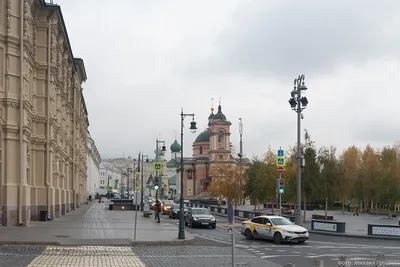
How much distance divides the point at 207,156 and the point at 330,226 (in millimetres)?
107535

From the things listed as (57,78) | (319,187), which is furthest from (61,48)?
(319,187)

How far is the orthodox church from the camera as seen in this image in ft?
441

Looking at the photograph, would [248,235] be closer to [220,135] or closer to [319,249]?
[319,249]

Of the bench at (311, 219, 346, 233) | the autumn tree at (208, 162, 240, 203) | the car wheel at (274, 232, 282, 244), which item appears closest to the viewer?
the car wheel at (274, 232, 282, 244)

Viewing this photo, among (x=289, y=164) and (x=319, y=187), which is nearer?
(x=319, y=187)

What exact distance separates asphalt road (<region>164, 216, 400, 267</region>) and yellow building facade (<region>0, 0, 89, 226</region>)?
10894 millimetres

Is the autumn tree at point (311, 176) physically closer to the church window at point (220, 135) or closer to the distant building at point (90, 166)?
the distant building at point (90, 166)

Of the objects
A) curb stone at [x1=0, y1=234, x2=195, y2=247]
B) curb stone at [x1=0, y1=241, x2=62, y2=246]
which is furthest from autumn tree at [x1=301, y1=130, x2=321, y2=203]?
curb stone at [x1=0, y1=241, x2=62, y2=246]

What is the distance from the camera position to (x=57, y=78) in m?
43.4

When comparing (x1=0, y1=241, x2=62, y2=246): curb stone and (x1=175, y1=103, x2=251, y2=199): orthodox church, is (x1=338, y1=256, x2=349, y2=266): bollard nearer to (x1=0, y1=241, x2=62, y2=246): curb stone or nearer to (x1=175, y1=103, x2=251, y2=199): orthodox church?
(x1=0, y1=241, x2=62, y2=246): curb stone

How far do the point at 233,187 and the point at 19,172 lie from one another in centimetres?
5319

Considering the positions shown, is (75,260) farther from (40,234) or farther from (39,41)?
(39,41)

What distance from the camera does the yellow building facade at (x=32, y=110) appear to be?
30.7 meters

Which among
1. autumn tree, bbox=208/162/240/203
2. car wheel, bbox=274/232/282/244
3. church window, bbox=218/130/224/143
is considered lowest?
autumn tree, bbox=208/162/240/203
